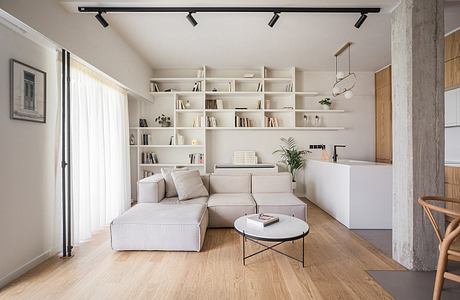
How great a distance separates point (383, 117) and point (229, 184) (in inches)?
147

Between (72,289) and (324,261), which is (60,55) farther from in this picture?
(324,261)

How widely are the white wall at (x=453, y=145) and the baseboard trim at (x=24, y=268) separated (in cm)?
560

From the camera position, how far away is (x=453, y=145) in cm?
392

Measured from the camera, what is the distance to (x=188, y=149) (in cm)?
543

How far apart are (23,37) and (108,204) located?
94.6 inches

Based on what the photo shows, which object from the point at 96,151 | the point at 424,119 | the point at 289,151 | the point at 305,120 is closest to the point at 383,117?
the point at 305,120

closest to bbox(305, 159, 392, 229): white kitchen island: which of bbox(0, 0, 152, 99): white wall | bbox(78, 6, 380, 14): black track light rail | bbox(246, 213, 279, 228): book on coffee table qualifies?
bbox(246, 213, 279, 228): book on coffee table

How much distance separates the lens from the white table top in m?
2.15

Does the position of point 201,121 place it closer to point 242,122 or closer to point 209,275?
point 242,122

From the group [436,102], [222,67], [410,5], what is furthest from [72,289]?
[222,67]

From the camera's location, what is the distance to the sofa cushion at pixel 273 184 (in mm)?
3940

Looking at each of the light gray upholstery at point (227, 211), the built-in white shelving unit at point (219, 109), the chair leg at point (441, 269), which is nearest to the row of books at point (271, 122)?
the built-in white shelving unit at point (219, 109)

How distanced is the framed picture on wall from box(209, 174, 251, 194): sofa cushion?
2.37 m

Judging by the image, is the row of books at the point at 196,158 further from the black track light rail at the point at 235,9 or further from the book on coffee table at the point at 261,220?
the black track light rail at the point at 235,9
